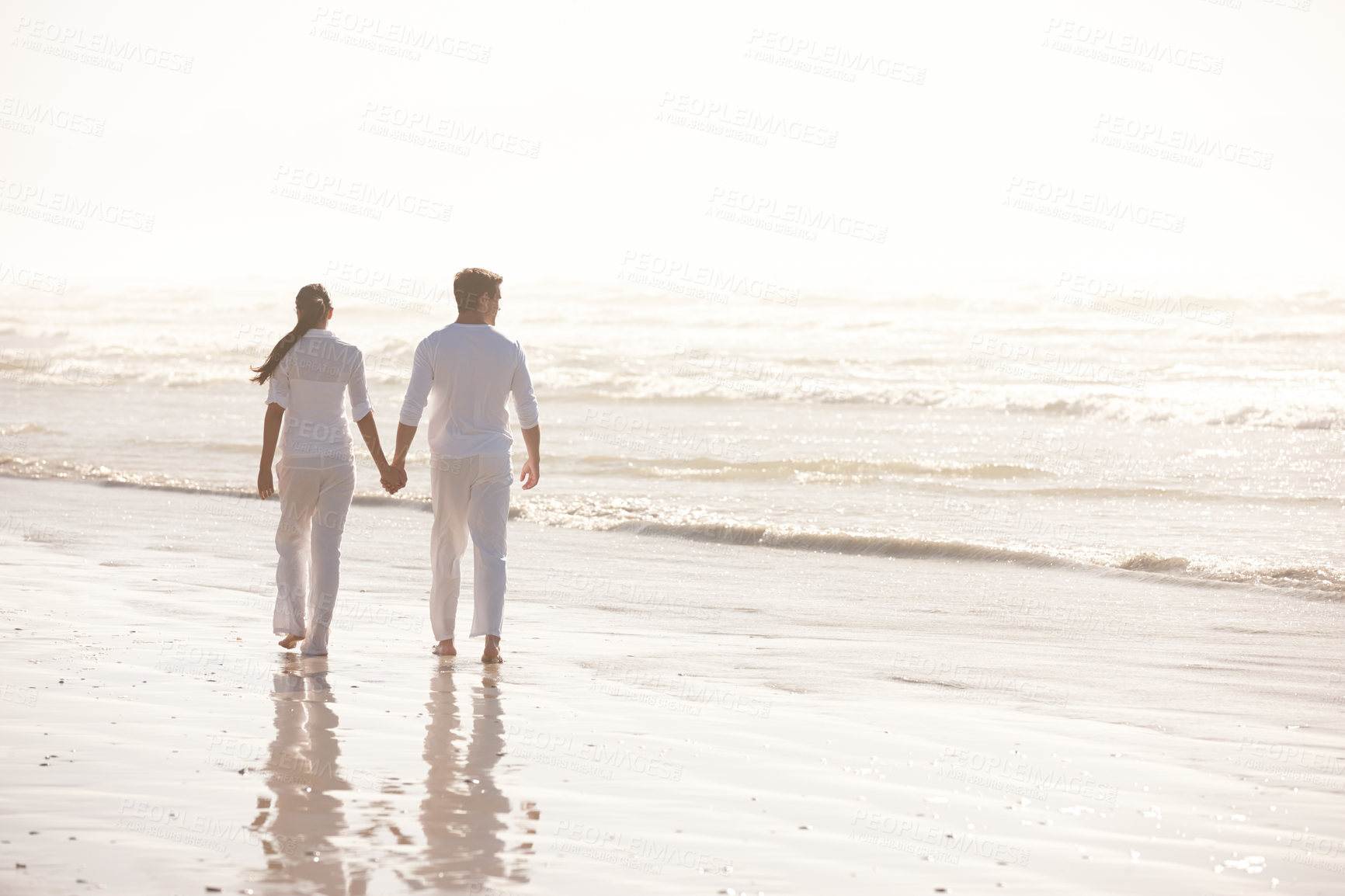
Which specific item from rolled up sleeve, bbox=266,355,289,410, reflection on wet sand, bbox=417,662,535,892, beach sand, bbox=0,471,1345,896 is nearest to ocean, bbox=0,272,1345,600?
beach sand, bbox=0,471,1345,896

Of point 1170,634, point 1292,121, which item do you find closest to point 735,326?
point 1170,634

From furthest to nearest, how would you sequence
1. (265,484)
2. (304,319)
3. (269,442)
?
1. (265,484)
2. (269,442)
3. (304,319)

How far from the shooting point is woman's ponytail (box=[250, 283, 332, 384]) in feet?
19.7

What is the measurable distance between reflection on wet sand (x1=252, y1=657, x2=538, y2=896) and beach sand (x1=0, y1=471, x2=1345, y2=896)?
0.01 m

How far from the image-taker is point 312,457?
6129mm

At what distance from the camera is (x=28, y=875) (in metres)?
3.17

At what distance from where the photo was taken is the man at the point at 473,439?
6.13 metres

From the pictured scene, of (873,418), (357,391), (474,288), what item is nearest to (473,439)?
(357,391)

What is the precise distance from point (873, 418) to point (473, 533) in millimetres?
16556

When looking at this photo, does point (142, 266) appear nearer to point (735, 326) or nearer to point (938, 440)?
point (735, 326)

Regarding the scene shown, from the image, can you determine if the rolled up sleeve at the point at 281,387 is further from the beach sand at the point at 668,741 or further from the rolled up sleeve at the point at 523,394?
the beach sand at the point at 668,741

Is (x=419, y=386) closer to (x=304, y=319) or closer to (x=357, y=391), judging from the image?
(x=357, y=391)

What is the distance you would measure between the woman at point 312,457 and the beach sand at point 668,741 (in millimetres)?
313

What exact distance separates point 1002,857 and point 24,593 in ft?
19.7
